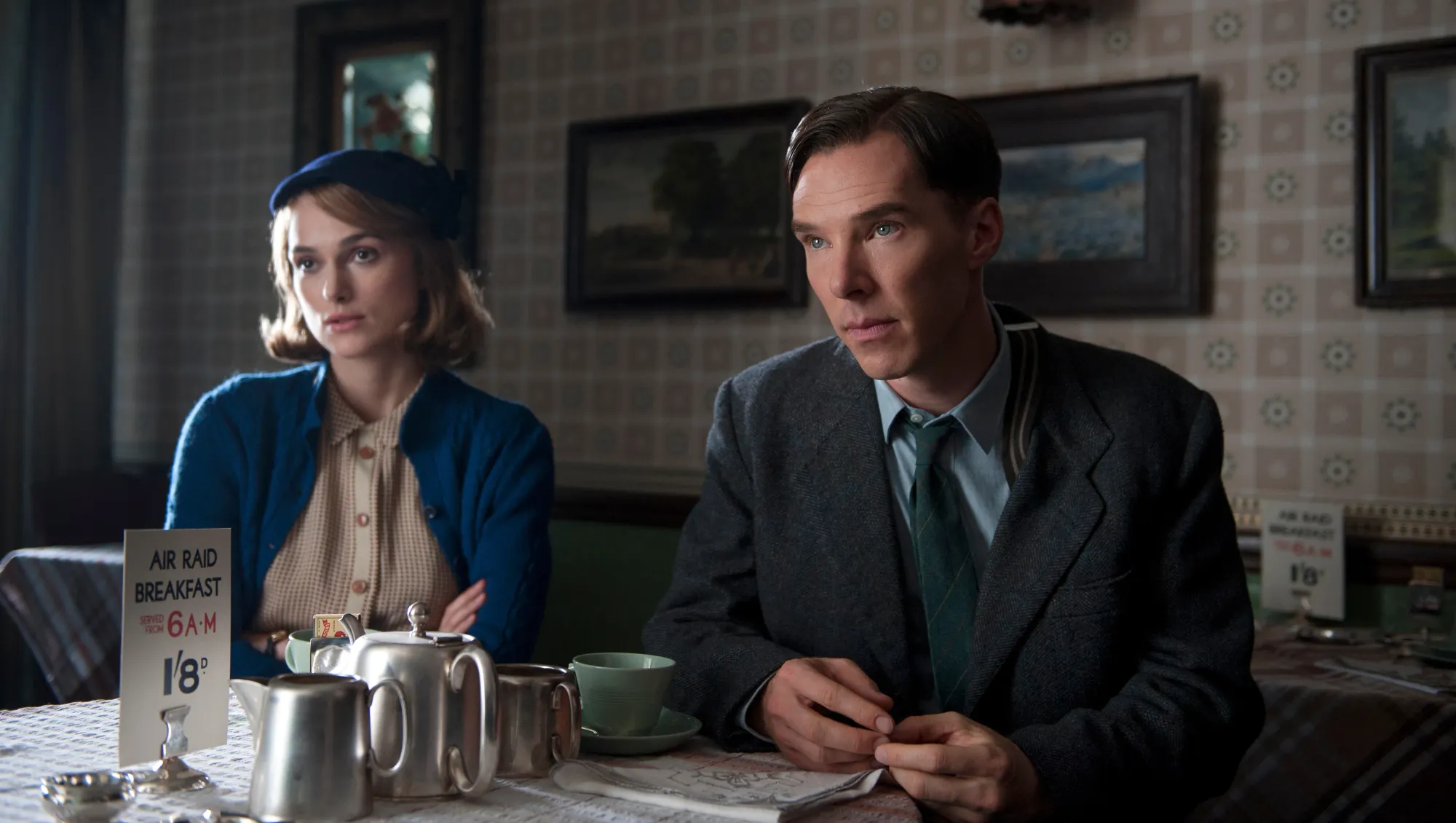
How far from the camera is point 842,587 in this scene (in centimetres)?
170

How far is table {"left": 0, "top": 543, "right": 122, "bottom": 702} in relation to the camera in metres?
3.07

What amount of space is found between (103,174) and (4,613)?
160 centimetres

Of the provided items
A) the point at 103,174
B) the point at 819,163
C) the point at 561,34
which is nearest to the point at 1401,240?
the point at 819,163

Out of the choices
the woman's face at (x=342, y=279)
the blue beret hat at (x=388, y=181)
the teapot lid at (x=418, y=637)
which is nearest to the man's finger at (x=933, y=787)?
the teapot lid at (x=418, y=637)

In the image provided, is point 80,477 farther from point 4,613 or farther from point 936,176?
point 936,176

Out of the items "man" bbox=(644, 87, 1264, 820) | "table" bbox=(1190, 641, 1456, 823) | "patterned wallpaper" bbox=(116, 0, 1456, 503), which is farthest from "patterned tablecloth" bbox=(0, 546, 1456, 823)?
"patterned wallpaper" bbox=(116, 0, 1456, 503)

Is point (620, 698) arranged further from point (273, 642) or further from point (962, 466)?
point (273, 642)

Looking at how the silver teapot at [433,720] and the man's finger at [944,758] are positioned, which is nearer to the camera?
the silver teapot at [433,720]

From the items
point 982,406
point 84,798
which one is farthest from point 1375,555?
point 84,798

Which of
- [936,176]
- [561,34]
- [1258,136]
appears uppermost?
[561,34]

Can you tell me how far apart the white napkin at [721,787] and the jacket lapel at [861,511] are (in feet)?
1.13

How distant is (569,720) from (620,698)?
0.44 ft

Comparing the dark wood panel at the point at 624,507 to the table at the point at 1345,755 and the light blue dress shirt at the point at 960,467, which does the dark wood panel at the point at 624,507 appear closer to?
the table at the point at 1345,755

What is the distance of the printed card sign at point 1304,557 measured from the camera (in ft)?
9.55
